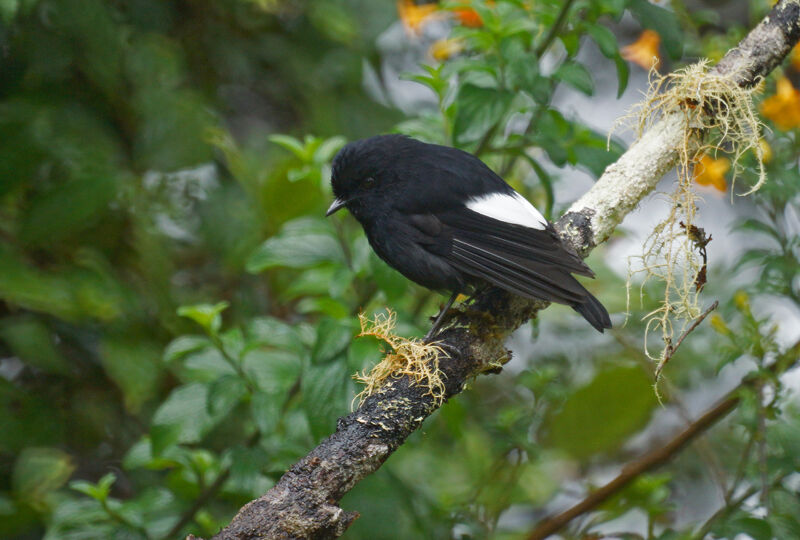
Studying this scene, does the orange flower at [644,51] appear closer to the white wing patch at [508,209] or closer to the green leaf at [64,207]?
the white wing patch at [508,209]

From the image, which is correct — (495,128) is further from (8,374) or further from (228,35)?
(8,374)

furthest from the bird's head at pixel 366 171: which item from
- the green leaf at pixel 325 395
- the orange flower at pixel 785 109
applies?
the orange flower at pixel 785 109

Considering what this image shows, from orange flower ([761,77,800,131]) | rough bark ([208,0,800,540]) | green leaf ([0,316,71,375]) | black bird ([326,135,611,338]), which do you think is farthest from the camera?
green leaf ([0,316,71,375])

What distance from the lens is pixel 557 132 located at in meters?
2.19

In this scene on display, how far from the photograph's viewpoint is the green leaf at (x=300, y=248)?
2.19m

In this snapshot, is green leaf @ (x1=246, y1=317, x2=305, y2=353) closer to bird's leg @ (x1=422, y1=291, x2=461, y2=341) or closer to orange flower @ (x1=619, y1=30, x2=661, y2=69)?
bird's leg @ (x1=422, y1=291, x2=461, y2=341)

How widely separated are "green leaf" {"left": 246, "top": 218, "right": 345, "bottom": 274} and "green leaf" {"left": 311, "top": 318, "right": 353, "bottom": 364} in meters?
0.22

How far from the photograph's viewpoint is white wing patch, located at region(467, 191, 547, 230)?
2.15 metres

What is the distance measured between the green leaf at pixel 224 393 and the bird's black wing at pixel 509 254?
2.26 feet

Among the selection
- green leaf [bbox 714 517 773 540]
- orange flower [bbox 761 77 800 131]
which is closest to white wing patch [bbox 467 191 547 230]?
orange flower [bbox 761 77 800 131]

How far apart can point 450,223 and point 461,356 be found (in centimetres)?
54

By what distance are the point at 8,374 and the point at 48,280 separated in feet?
1.60

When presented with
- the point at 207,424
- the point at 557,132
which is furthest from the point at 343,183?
the point at 207,424

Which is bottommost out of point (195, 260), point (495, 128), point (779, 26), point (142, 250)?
point (195, 260)
